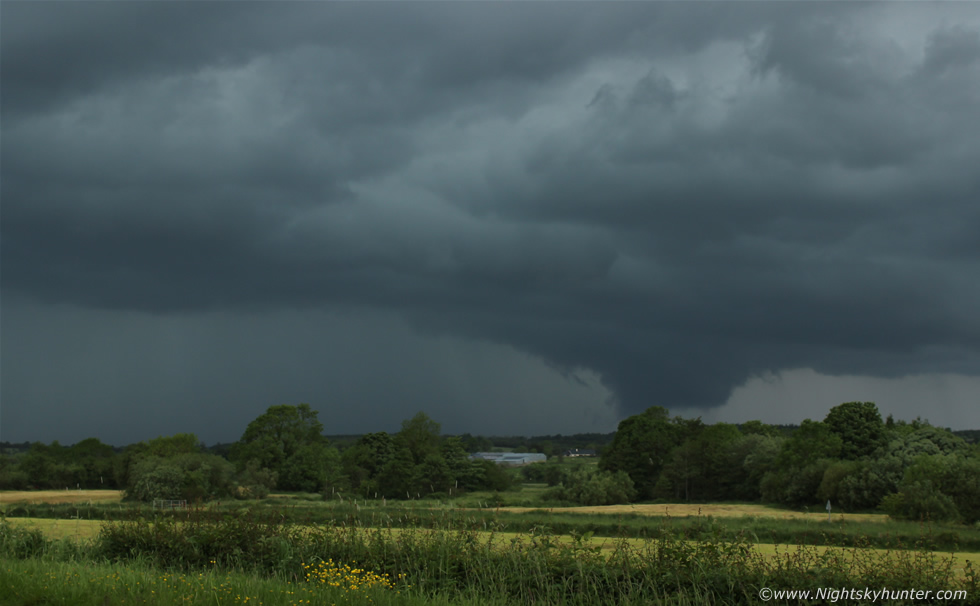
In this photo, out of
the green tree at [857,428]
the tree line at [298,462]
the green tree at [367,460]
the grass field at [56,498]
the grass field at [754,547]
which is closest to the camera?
the grass field at [754,547]

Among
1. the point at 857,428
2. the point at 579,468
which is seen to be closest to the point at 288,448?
the point at 579,468

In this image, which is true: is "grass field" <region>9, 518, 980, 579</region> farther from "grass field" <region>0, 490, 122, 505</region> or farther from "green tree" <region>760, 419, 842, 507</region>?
"green tree" <region>760, 419, 842, 507</region>

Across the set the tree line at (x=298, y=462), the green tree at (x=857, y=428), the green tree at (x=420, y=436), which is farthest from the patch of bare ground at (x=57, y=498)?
the green tree at (x=857, y=428)

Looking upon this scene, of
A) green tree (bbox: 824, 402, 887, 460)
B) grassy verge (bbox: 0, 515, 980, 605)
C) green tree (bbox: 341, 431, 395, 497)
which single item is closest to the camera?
grassy verge (bbox: 0, 515, 980, 605)

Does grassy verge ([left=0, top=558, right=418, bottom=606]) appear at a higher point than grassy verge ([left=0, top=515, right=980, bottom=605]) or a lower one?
higher

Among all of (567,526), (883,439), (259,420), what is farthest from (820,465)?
(259,420)

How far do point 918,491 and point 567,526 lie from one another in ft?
96.3

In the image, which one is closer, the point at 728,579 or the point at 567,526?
the point at 728,579

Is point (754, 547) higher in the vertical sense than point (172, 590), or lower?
lower

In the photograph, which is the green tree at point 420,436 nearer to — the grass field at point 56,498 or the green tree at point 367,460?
the green tree at point 367,460

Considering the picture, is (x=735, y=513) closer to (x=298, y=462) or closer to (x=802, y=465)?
(x=802, y=465)

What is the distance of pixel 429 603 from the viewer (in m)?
9.46

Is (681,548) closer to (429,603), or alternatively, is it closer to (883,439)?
(429,603)

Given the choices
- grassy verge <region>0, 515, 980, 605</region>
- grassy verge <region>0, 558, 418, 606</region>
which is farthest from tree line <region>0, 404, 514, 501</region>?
grassy verge <region>0, 558, 418, 606</region>
